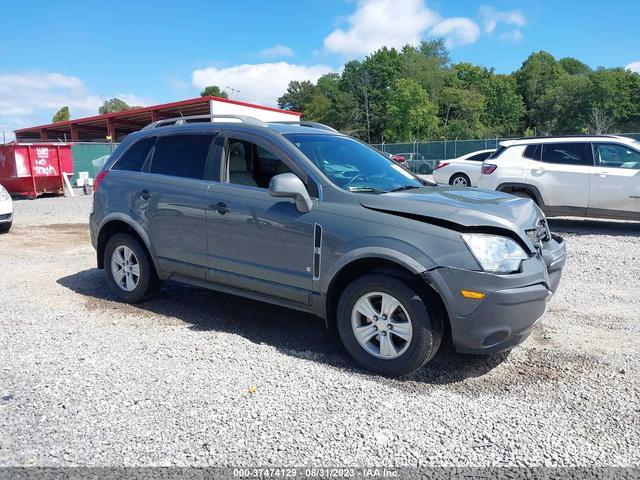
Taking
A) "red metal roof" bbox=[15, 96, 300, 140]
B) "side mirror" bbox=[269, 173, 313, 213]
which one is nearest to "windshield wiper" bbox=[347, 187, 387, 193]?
"side mirror" bbox=[269, 173, 313, 213]

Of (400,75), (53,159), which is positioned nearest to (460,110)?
(400,75)

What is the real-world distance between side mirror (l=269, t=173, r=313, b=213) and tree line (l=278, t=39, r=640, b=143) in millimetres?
66552

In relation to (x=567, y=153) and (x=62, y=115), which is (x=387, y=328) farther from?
(x=62, y=115)

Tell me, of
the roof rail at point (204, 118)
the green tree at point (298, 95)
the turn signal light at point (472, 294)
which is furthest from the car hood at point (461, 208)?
the green tree at point (298, 95)

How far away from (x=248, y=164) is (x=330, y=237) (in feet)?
4.39

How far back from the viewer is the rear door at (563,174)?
9.34 metres

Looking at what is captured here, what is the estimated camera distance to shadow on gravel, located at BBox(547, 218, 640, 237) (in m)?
9.49

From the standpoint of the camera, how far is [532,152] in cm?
990

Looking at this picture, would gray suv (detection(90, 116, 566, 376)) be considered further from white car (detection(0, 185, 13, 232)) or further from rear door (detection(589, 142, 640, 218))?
white car (detection(0, 185, 13, 232))

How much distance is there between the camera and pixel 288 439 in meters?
2.83

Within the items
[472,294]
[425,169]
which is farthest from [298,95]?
[472,294]

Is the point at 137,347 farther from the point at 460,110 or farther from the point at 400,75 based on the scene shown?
the point at 400,75

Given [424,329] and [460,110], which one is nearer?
[424,329]

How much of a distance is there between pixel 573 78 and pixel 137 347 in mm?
92314
